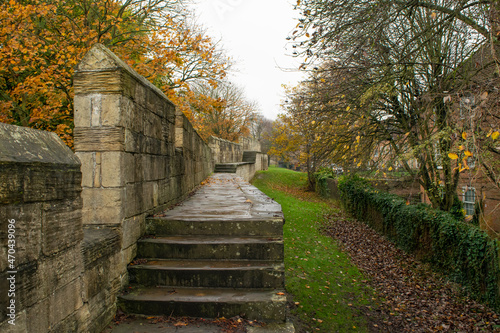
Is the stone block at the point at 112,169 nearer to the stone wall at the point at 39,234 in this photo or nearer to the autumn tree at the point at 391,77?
the stone wall at the point at 39,234

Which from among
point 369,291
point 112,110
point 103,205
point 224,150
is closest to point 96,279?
point 103,205

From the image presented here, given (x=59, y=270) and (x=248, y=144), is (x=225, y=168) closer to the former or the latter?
(x=59, y=270)

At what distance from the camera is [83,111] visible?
10.3ft

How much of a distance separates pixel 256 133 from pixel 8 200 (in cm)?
5597

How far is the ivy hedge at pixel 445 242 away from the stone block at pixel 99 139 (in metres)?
6.65

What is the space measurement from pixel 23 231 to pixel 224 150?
1800 cm

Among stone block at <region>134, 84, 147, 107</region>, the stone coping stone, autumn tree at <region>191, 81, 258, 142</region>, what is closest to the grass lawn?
stone block at <region>134, 84, 147, 107</region>

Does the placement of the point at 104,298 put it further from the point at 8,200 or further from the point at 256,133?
the point at 256,133

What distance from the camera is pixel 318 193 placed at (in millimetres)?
20562

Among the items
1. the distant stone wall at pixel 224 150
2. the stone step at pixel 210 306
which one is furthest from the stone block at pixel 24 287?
the distant stone wall at pixel 224 150

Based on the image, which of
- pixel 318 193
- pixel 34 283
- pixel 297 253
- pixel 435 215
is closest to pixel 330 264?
pixel 297 253

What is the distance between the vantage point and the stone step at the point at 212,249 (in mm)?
3512

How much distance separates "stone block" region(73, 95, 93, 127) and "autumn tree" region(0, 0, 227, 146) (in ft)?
13.3

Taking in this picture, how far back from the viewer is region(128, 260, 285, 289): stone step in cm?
323
